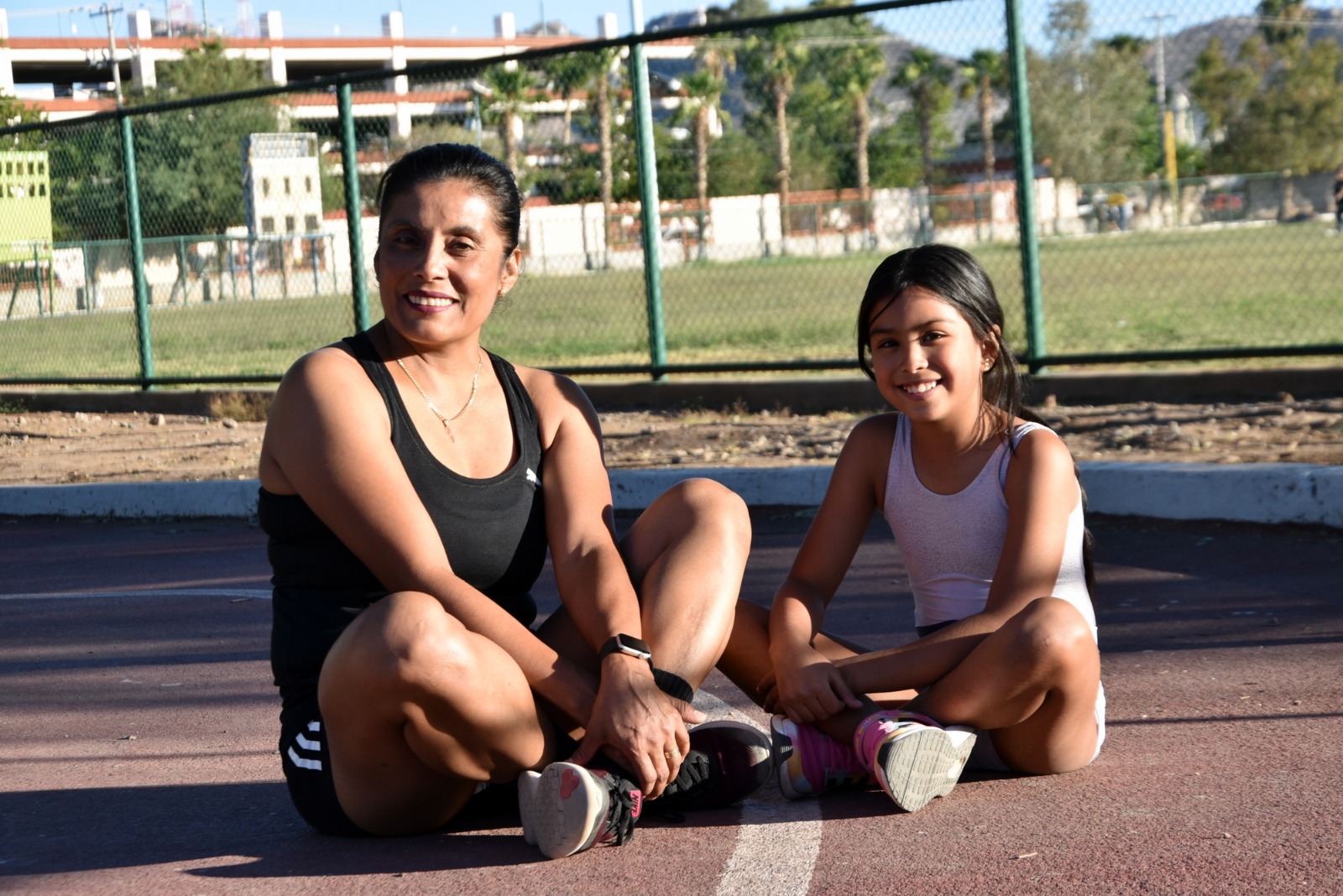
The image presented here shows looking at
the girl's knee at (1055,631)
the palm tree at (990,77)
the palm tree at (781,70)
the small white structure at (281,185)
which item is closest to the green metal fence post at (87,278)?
the small white structure at (281,185)

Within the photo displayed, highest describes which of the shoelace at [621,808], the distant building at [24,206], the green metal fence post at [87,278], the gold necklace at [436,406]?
the distant building at [24,206]

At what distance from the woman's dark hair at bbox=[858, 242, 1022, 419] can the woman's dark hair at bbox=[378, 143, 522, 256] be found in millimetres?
832

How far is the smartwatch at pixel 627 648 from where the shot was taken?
313 cm

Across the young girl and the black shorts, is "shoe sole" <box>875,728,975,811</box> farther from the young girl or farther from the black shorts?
the black shorts

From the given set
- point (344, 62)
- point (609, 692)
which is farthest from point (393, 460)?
point (344, 62)

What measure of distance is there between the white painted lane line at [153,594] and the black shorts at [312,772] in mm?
2940

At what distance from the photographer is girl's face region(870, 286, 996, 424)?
353cm

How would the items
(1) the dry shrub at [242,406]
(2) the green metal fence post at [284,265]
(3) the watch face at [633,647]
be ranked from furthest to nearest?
(2) the green metal fence post at [284,265] < (1) the dry shrub at [242,406] < (3) the watch face at [633,647]

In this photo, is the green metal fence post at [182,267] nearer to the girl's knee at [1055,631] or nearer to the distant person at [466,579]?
the distant person at [466,579]

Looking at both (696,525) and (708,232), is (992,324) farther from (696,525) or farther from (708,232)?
(708,232)

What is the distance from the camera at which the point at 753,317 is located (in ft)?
63.2

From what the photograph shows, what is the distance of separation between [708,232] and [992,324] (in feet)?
35.9

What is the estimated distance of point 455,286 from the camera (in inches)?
134

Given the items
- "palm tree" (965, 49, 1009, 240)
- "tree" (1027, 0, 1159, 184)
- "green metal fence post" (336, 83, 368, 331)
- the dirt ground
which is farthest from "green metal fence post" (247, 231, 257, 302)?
"tree" (1027, 0, 1159, 184)
